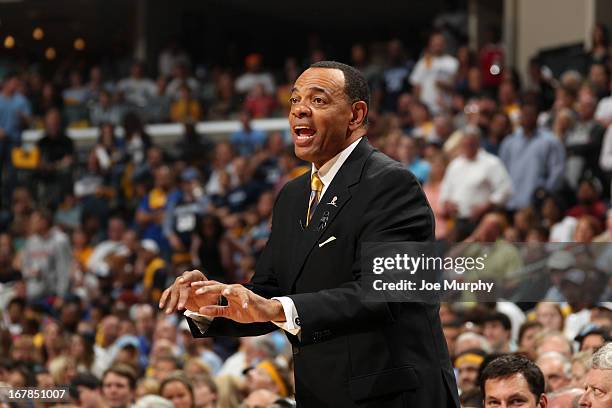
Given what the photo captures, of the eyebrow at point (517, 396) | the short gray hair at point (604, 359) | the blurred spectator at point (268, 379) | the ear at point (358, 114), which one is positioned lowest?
the blurred spectator at point (268, 379)

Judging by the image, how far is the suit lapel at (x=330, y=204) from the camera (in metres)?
3.53

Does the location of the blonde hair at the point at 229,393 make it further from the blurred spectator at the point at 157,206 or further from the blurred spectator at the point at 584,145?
the blurred spectator at the point at 157,206

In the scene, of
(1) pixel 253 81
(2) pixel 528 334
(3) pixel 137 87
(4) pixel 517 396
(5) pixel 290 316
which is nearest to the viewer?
(5) pixel 290 316

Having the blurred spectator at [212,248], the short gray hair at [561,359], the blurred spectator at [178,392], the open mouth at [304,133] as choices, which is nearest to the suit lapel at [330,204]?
the open mouth at [304,133]

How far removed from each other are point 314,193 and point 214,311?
0.55 m

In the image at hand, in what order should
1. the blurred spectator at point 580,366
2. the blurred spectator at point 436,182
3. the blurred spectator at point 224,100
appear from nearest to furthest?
1. the blurred spectator at point 580,366
2. the blurred spectator at point 436,182
3. the blurred spectator at point 224,100

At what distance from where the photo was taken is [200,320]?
3.59 metres

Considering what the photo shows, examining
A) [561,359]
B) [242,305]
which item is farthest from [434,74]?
[242,305]

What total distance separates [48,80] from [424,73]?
683 cm

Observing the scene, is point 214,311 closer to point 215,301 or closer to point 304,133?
point 215,301

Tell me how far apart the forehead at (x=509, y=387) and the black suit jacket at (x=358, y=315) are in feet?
3.35

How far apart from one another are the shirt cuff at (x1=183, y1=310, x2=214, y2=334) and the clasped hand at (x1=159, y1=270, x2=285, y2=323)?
95 millimetres

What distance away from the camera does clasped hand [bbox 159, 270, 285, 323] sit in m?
3.20

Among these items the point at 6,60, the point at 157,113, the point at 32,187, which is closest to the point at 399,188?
the point at 32,187
